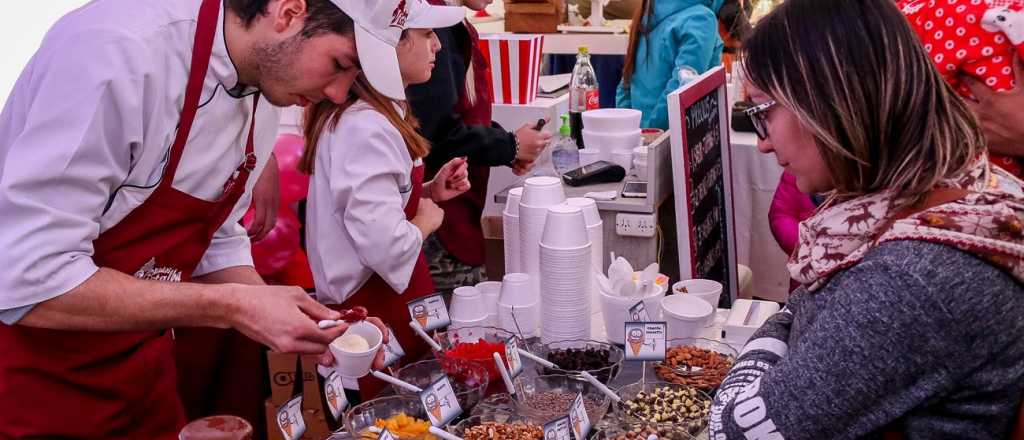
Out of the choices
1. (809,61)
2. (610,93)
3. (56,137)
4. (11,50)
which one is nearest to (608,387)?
(809,61)

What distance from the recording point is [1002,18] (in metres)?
1.84

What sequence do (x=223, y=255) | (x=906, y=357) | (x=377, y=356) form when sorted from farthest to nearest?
(x=223, y=255), (x=377, y=356), (x=906, y=357)

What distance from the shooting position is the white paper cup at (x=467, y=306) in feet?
7.80

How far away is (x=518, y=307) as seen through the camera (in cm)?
235

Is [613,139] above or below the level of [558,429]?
below

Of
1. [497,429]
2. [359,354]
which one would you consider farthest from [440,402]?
[359,354]

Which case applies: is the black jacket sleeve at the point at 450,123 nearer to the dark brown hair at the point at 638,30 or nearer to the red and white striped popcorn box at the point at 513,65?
the red and white striped popcorn box at the point at 513,65

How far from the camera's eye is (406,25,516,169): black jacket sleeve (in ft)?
10.2

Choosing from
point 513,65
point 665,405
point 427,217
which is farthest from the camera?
point 513,65

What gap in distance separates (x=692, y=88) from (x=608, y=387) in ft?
4.85

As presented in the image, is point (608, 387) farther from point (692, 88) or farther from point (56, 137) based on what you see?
point (692, 88)

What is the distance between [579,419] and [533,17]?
16.2ft

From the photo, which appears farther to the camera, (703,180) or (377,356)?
(703,180)

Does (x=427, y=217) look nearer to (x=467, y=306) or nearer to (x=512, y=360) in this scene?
(x=467, y=306)
